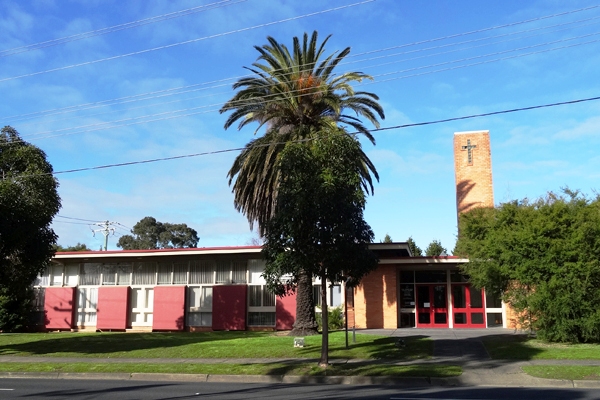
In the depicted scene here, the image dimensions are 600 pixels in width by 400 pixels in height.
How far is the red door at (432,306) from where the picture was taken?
96.9ft

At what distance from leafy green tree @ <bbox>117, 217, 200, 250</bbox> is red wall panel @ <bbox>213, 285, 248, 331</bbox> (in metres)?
67.5

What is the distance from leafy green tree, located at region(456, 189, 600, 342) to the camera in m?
19.8

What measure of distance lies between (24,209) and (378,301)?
16892 mm

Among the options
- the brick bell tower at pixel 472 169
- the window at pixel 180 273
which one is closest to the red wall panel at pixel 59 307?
the window at pixel 180 273

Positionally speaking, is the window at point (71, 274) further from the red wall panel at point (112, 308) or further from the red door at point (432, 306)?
the red door at point (432, 306)

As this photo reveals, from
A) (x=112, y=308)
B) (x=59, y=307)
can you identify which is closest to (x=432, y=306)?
(x=112, y=308)

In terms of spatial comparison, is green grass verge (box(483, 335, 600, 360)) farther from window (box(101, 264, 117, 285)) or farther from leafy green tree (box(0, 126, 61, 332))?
Answer: window (box(101, 264, 117, 285))

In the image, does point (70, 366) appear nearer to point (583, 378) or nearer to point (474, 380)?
point (474, 380)

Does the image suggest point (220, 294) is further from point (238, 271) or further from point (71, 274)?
point (71, 274)

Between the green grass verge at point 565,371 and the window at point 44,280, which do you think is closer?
the green grass verge at point 565,371

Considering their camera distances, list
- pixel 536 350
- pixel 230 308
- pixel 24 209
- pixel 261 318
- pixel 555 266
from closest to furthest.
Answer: pixel 536 350 < pixel 555 266 < pixel 24 209 < pixel 261 318 < pixel 230 308

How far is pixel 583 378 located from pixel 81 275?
28.3m

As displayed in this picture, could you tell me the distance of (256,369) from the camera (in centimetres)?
1562

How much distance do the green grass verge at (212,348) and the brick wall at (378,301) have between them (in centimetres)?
555
